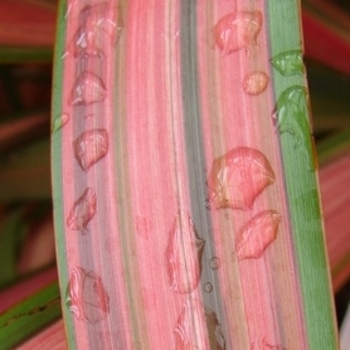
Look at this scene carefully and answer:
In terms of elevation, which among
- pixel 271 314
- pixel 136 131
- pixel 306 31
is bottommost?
pixel 271 314

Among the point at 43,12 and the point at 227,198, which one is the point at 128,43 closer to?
the point at 227,198

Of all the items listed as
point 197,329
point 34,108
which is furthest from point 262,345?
point 34,108

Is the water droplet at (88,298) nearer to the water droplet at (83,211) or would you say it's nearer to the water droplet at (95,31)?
the water droplet at (83,211)

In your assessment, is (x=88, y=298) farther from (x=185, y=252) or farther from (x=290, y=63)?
(x=290, y=63)

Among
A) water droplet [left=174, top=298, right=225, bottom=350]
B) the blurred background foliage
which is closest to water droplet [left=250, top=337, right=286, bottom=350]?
water droplet [left=174, top=298, right=225, bottom=350]

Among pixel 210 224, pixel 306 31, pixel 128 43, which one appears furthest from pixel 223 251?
pixel 306 31

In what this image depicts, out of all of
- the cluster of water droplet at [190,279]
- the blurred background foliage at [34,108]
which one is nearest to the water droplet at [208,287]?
the cluster of water droplet at [190,279]

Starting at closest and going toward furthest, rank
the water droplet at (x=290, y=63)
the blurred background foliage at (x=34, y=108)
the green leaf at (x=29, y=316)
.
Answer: the water droplet at (x=290, y=63), the green leaf at (x=29, y=316), the blurred background foliage at (x=34, y=108)
